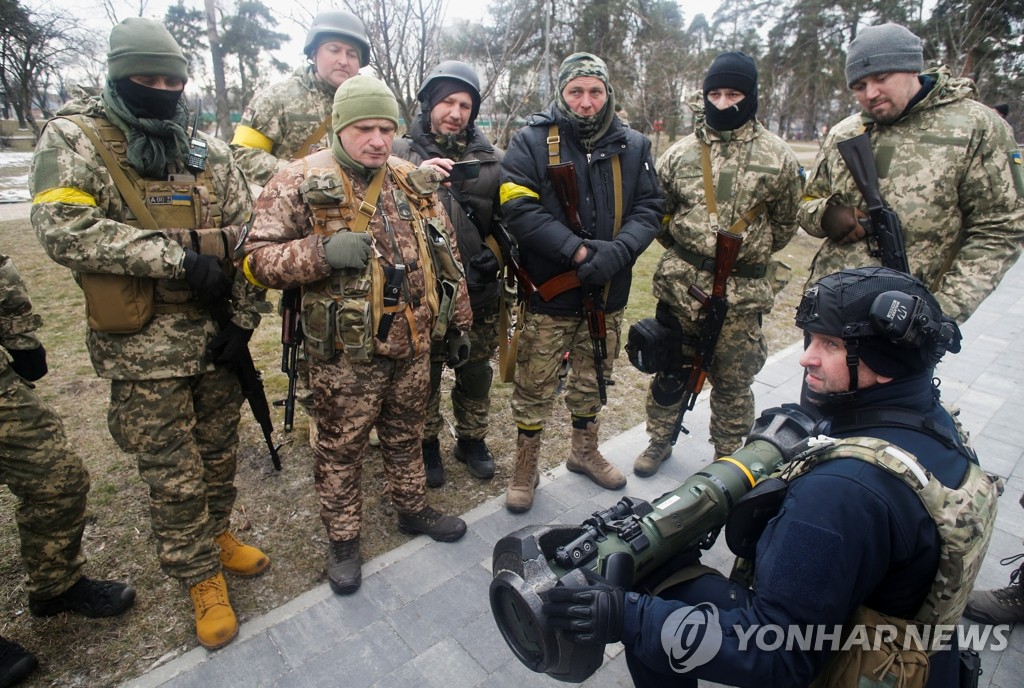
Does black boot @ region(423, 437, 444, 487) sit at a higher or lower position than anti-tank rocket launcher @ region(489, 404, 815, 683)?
lower

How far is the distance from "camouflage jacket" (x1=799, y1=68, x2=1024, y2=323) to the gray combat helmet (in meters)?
2.79

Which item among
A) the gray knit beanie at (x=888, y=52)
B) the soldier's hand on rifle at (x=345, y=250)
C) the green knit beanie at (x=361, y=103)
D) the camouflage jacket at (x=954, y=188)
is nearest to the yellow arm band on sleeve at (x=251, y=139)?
the green knit beanie at (x=361, y=103)

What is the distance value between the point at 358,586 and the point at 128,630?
946 millimetres

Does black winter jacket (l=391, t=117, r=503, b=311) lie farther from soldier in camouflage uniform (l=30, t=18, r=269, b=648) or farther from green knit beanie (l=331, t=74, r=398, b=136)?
soldier in camouflage uniform (l=30, t=18, r=269, b=648)

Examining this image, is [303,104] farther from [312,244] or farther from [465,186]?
[312,244]

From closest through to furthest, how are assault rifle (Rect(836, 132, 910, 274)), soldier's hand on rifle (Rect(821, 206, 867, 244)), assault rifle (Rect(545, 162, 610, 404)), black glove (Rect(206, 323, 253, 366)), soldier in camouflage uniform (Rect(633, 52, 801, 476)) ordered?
black glove (Rect(206, 323, 253, 366)) < assault rifle (Rect(836, 132, 910, 274)) < soldier's hand on rifle (Rect(821, 206, 867, 244)) < assault rifle (Rect(545, 162, 610, 404)) < soldier in camouflage uniform (Rect(633, 52, 801, 476))

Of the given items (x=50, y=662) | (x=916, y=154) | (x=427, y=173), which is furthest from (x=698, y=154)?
(x=50, y=662)

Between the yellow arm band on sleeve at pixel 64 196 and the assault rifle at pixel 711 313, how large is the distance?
2830mm

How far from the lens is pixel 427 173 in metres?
2.66

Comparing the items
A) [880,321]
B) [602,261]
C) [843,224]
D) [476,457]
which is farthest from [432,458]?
[880,321]

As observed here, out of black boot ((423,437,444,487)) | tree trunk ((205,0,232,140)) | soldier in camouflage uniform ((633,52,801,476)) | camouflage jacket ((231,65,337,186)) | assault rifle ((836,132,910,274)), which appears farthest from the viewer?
tree trunk ((205,0,232,140))

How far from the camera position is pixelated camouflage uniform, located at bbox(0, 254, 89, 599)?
2227 millimetres

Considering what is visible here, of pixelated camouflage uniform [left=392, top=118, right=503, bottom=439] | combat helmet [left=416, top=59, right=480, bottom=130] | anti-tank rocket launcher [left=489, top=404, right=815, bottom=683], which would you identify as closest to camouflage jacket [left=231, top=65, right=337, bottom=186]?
pixelated camouflage uniform [left=392, top=118, right=503, bottom=439]

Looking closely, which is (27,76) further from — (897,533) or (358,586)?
(897,533)
